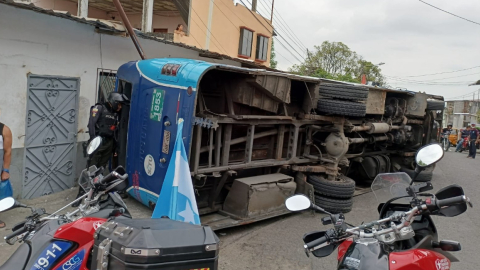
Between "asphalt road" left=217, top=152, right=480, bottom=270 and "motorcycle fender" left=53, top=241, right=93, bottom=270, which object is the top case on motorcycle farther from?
"asphalt road" left=217, top=152, right=480, bottom=270

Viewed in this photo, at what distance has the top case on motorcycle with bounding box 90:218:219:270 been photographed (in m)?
1.99

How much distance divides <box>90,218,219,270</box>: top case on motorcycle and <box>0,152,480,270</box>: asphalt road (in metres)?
2.90

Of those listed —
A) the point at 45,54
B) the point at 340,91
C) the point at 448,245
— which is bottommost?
the point at 448,245

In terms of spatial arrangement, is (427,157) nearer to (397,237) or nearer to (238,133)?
(397,237)

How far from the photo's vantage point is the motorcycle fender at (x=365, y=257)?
232 centimetres

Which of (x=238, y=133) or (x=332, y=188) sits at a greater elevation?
(x=238, y=133)

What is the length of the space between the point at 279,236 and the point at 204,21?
1240 cm

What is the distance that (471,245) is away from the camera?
20.4 feet

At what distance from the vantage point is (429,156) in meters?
2.86

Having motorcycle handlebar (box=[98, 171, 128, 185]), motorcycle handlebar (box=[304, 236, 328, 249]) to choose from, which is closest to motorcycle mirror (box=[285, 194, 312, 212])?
motorcycle handlebar (box=[304, 236, 328, 249])

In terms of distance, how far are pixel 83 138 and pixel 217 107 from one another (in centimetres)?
286

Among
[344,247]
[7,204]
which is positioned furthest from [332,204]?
[7,204]

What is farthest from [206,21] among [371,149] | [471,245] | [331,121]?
[471,245]

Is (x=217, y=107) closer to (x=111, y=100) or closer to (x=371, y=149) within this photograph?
(x=111, y=100)
